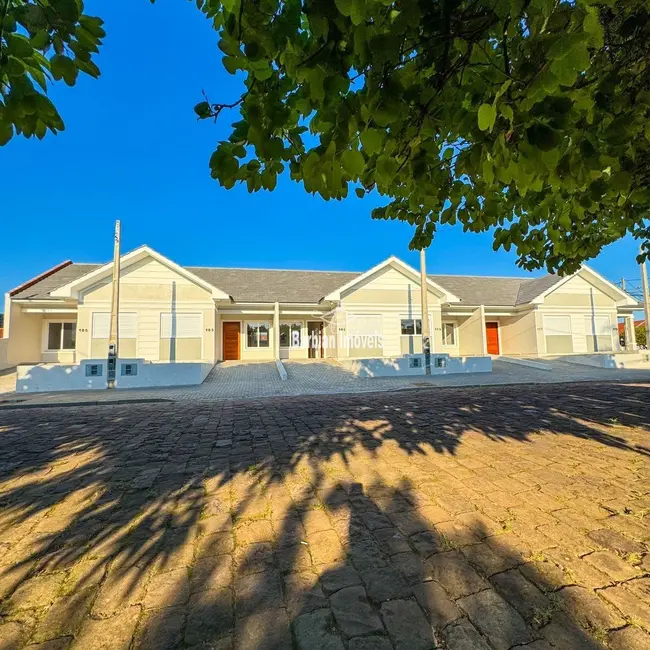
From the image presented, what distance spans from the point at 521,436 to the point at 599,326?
25728 millimetres

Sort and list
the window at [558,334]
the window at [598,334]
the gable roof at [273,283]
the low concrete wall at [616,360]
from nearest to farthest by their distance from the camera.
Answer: the low concrete wall at [616,360]
the gable roof at [273,283]
the window at [558,334]
the window at [598,334]

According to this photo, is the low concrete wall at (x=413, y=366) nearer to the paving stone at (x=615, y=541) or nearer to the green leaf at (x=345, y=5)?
the paving stone at (x=615, y=541)

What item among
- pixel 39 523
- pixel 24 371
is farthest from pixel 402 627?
pixel 24 371

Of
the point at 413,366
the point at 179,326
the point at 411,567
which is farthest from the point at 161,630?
the point at 179,326

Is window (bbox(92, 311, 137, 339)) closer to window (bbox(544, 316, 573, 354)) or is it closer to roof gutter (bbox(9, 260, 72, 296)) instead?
roof gutter (bbox(9, 260, 72, 296))

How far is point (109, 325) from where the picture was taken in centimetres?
1864

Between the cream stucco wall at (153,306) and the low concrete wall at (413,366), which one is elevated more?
the cream stucco wall at (153,306)

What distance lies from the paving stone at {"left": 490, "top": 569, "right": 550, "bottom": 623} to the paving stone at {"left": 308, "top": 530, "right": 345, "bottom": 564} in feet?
3.16

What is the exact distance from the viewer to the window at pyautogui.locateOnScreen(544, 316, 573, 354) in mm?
24094

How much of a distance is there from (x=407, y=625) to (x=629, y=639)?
105cm

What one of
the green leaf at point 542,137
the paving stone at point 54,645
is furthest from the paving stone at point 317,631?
the green leaf at point 542,137

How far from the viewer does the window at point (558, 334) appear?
24094 mm

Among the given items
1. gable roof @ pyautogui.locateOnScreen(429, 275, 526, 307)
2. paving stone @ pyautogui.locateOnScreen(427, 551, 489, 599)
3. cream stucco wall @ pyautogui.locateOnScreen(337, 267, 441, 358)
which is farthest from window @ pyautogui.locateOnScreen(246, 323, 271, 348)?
paving stone @ pyautogui.locateOnScreen(427, 551, 489, 599)

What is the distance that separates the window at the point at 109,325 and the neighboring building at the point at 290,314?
0.17ft
